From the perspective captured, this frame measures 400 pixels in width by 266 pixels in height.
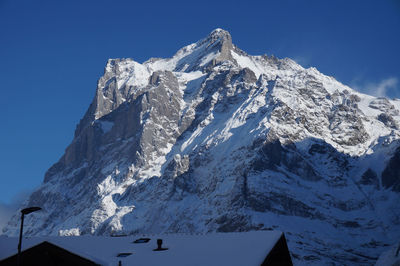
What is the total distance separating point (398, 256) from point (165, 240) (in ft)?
117

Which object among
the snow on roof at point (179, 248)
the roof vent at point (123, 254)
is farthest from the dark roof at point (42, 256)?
the roof vent at point (123, 254)

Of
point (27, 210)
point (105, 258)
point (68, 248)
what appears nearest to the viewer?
point (27, 210)

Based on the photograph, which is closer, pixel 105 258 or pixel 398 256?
pixel 105 258

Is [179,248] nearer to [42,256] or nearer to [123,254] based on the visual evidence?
[123,254]

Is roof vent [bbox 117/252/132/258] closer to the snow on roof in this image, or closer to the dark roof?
the snow on roof

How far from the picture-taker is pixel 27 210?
102 feet

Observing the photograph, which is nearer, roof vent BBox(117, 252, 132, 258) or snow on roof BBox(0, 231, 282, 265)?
snow on roof BBox(0, 231, 282, 265)

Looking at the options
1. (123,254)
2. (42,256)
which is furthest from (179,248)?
(42,256)

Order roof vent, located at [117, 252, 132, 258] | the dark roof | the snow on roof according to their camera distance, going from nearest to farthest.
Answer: the dark roof → the snow on roof → roof vent, located at [117, 252, 132, 258]

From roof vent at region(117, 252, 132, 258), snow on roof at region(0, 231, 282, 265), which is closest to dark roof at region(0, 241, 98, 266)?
snow on roof at region(0, 231, 282, 265)

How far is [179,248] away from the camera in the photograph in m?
38.7

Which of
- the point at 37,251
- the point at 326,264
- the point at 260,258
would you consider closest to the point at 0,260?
the point at 37,251

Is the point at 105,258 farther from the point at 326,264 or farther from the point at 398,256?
the point at 326,264

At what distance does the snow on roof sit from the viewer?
36.1m
